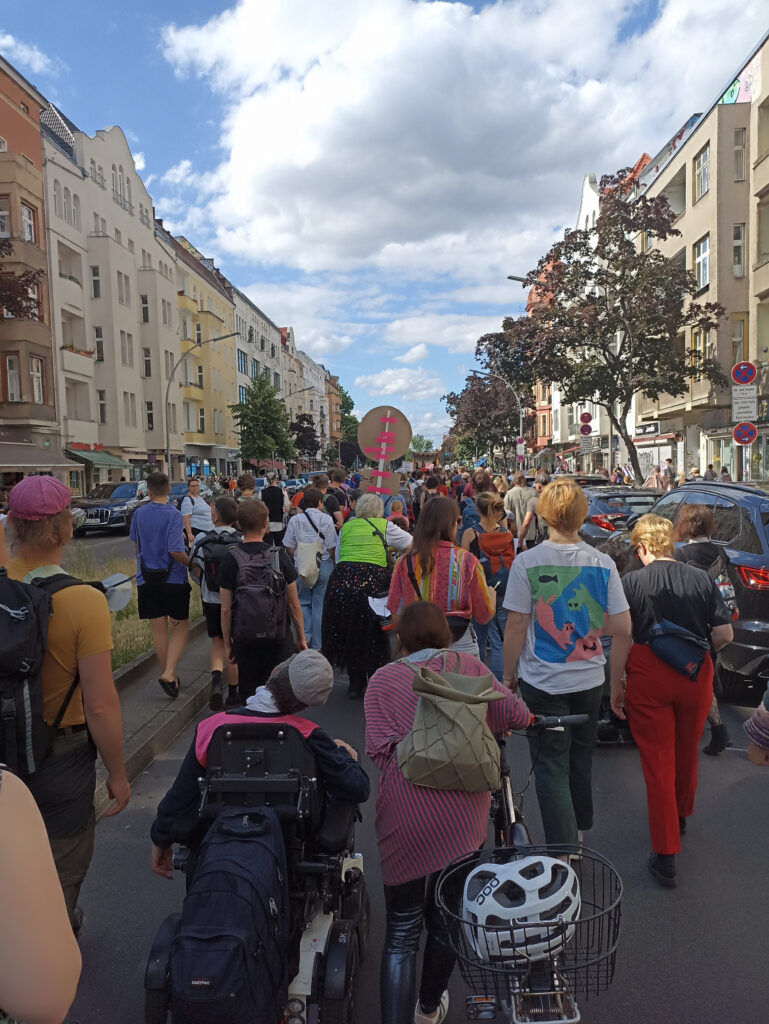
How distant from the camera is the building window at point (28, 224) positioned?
30141 millimetres

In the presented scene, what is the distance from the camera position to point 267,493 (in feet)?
47.4

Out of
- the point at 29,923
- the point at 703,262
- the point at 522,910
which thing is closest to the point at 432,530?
the point at 522,910

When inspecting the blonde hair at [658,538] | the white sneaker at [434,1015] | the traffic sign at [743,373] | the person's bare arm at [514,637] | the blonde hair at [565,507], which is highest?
the traffic sign at [743,373]

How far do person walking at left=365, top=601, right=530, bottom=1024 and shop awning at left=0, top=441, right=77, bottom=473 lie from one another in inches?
1008

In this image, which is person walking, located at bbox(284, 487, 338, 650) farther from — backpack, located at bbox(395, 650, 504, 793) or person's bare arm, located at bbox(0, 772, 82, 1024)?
person's bare arm, located at bbox(0, 772, 82, 1024)

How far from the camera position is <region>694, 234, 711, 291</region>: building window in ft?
89.5

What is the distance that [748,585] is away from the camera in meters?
6.17

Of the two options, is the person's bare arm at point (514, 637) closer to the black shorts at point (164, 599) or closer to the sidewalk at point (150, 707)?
the sidewalk at point (150, 707)

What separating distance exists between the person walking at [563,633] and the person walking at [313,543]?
4.51 m

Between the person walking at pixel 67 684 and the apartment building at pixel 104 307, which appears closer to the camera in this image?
the person walking at pixel 67 684

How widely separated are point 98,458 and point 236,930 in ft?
117

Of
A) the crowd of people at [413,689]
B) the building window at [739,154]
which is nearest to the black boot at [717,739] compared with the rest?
the crowd of people at [413,689]

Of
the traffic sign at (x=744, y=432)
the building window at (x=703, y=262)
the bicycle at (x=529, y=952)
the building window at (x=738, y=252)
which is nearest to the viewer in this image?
the bicycle at (x=529, y=952)

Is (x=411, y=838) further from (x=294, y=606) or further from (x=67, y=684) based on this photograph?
(x=294, y=606)
